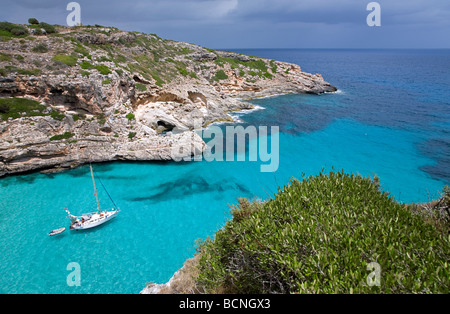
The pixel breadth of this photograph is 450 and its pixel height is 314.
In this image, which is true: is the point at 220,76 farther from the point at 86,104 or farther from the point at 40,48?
the point at 86,104

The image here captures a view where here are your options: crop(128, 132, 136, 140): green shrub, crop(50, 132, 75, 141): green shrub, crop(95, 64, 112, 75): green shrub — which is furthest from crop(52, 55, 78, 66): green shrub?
crop(128, 132, 136, 140): green shrub

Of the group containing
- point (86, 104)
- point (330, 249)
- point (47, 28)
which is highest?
point (47, 28)

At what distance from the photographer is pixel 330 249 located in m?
6.18

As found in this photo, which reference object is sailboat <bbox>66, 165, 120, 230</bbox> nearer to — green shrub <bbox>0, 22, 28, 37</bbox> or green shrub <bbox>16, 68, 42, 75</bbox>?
green shrub <bbox>16, 68, 42, 75</bbox>

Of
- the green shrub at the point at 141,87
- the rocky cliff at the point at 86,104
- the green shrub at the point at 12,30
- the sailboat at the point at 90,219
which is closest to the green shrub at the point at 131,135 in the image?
the rocky cliff at the point at 86,104

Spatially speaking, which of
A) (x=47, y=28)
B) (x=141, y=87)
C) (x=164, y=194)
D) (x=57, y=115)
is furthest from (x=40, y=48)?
(x=164, y=194)

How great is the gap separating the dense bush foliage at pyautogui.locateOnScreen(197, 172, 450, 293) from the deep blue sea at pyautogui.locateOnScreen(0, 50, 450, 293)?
5132mm

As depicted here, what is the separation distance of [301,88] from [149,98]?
5150 centimetres

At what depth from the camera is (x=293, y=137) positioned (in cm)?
3919

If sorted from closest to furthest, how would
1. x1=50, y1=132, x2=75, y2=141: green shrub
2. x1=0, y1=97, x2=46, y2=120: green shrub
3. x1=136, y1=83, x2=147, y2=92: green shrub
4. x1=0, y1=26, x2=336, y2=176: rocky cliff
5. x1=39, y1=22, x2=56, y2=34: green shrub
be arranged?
x1=0, y1=97, x2=46, y2=120: green shrub, x1=0, y1=26, x2=336, y2=176: rocky cliff, x1=50, y1=132, x2=75, y2=141: green shrub, x1=39, y1=22, x2=56, y2=34: green shrub, x1=136, y1=83, x2=147, y2=92: green shrub

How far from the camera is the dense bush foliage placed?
5.38 meters

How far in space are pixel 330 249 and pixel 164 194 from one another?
65.1ft

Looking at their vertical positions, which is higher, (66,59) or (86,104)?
(66,59)

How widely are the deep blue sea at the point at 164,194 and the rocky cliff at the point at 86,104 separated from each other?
221 cm
